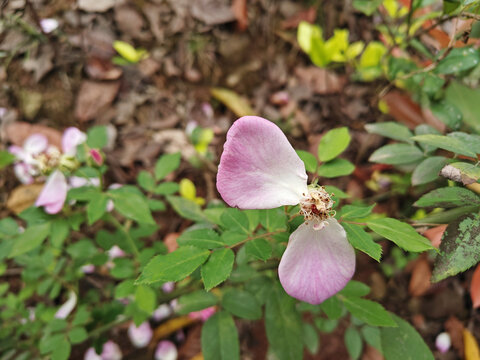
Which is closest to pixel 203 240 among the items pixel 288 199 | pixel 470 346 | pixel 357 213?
pixel 288 199

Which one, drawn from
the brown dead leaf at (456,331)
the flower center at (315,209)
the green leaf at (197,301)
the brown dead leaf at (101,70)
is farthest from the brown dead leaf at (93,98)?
the brown dead leaf at (456,331)

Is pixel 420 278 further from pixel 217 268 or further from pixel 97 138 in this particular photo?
pixel 97 138

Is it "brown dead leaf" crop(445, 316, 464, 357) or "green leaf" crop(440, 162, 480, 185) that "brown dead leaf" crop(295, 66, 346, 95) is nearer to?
"brown dead leaf" crop(445, 316, 464, 357)

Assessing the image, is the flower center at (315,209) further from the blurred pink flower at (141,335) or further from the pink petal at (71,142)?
the blurred pink flower at (141,335)

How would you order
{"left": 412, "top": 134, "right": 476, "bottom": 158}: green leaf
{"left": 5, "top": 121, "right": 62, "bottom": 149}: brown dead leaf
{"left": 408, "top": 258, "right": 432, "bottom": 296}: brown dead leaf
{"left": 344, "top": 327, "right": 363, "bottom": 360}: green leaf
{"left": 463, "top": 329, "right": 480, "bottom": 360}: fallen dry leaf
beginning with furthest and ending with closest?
{"left": 5, "top": 121, "right": 62, "bottom": 149}: brown dead leaf < {"left": 408, "top": 258, "right": 432, "bottom": 296}: brown dead leaf < {"left": 463, "top": 329, "right": 480, "bottom": 360}: fallen dry leaf < {"left": 344, "top": 327, "right": 363, "bottom": 360}: green leaf < {"left": 412, "top": 134, "right": 476, "bottom": 158}: green leaf

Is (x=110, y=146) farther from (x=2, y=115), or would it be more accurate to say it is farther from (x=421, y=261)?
(x=421, y=261)

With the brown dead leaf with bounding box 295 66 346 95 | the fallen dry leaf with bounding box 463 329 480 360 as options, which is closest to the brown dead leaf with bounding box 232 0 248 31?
the brown dead leaf with bounding box 295 66 346 95

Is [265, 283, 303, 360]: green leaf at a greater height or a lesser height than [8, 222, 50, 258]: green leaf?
lesser
